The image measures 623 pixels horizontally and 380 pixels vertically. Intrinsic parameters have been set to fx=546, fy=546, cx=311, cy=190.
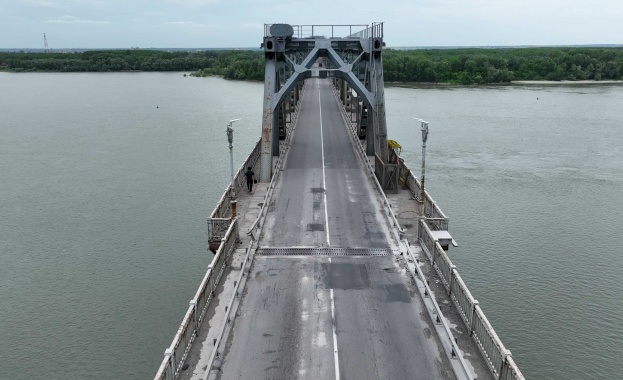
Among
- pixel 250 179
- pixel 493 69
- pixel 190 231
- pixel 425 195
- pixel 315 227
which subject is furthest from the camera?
pixel 493 69

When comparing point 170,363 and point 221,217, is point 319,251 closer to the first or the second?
point 221,217

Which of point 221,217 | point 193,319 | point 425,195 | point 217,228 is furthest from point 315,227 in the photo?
point 193,319

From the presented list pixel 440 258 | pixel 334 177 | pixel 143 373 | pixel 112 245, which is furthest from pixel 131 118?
pixel 440 258

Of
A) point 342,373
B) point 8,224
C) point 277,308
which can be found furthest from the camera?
point 8,224

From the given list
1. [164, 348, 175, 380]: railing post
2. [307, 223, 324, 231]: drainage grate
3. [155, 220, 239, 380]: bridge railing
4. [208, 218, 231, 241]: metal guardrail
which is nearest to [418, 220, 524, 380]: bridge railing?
[307, 223, 324, 231]: drainage grate

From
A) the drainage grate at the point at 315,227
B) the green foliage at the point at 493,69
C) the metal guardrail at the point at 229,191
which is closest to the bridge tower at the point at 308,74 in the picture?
the metal guardrail at the point at 229,191

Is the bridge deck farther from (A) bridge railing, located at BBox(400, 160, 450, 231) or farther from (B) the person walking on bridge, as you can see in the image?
(B) the person walking on bridge

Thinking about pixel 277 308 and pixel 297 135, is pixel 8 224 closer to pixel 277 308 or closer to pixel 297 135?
pixel 297 135
